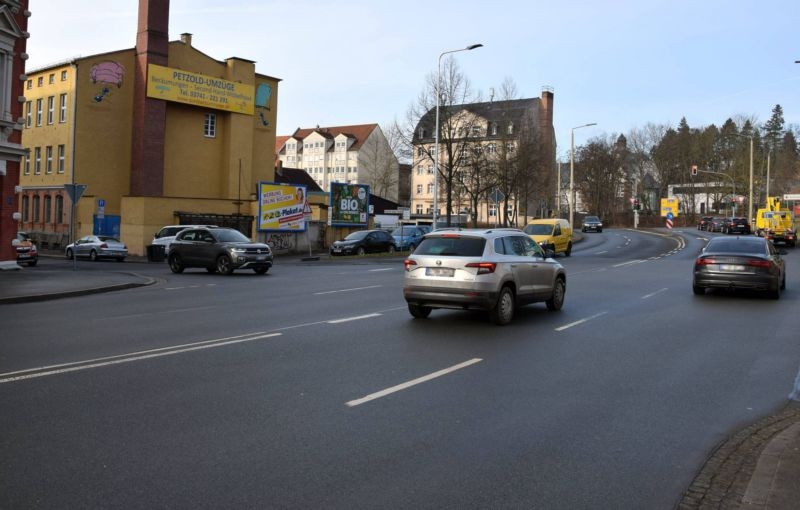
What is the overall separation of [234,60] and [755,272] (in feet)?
132

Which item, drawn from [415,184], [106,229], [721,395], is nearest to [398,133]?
[106,229]

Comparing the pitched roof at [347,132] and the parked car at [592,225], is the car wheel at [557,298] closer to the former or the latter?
the parked car at [592,225]

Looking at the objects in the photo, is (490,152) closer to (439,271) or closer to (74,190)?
(74,190)

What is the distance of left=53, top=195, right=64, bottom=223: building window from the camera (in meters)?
44.9

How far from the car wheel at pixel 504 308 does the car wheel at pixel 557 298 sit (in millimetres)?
1838

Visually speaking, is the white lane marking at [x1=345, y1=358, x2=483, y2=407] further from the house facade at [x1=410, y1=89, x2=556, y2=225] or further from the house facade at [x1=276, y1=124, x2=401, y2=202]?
the house facade at [x1=276, y1=124, x2=401, y2=202]

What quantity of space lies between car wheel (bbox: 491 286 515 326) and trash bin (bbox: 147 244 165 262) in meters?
26.4

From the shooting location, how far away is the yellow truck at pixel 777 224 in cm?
4847

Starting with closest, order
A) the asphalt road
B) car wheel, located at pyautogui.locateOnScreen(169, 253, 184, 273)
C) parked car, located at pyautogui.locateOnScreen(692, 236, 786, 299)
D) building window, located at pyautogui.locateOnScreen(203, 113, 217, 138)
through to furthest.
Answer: the asphalt road → parked car, located at pyautogui.locateOnScreen(692, 236, 786, 299) → car wheel, located at pyautogui.locateOnScreen(169, 253, 184, 273) → building window, located at pyautogui.locateOnScreen(203, 113, 217, 138)

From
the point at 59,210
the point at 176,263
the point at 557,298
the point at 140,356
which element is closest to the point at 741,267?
the point at 557,298

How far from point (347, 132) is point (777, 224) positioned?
78.2 meters

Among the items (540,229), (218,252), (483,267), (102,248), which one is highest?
(540,229)

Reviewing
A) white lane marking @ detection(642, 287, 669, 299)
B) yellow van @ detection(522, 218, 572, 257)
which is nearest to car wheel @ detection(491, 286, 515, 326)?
white lane marking @ detection(642, 287, 669, 299)

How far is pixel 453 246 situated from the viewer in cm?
1194
